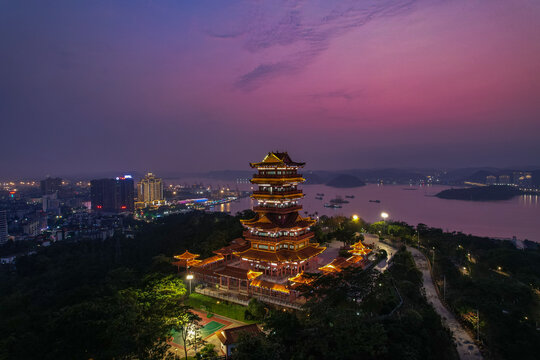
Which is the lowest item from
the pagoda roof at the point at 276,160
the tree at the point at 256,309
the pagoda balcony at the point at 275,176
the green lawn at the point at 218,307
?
the green lawn at the point at 218,307

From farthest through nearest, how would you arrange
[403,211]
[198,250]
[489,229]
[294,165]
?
1. [403,211]
2. [489,229]
3. [198,250]
4. [294,165]

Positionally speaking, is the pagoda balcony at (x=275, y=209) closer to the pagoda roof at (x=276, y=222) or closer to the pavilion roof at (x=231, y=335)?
the pagoda roof at (x=276, y=222)

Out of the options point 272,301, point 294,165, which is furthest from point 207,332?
point 294,165

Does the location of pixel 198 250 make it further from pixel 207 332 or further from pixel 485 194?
pixel 485 194

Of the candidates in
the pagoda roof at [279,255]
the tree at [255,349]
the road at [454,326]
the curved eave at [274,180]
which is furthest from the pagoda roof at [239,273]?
the road at [454,326]

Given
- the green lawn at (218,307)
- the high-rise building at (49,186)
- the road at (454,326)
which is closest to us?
the road at (454,326)

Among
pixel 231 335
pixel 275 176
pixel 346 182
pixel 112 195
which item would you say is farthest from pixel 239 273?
pixel 346 182

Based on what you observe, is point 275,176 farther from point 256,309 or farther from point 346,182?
point 346,182

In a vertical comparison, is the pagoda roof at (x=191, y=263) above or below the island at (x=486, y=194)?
above
